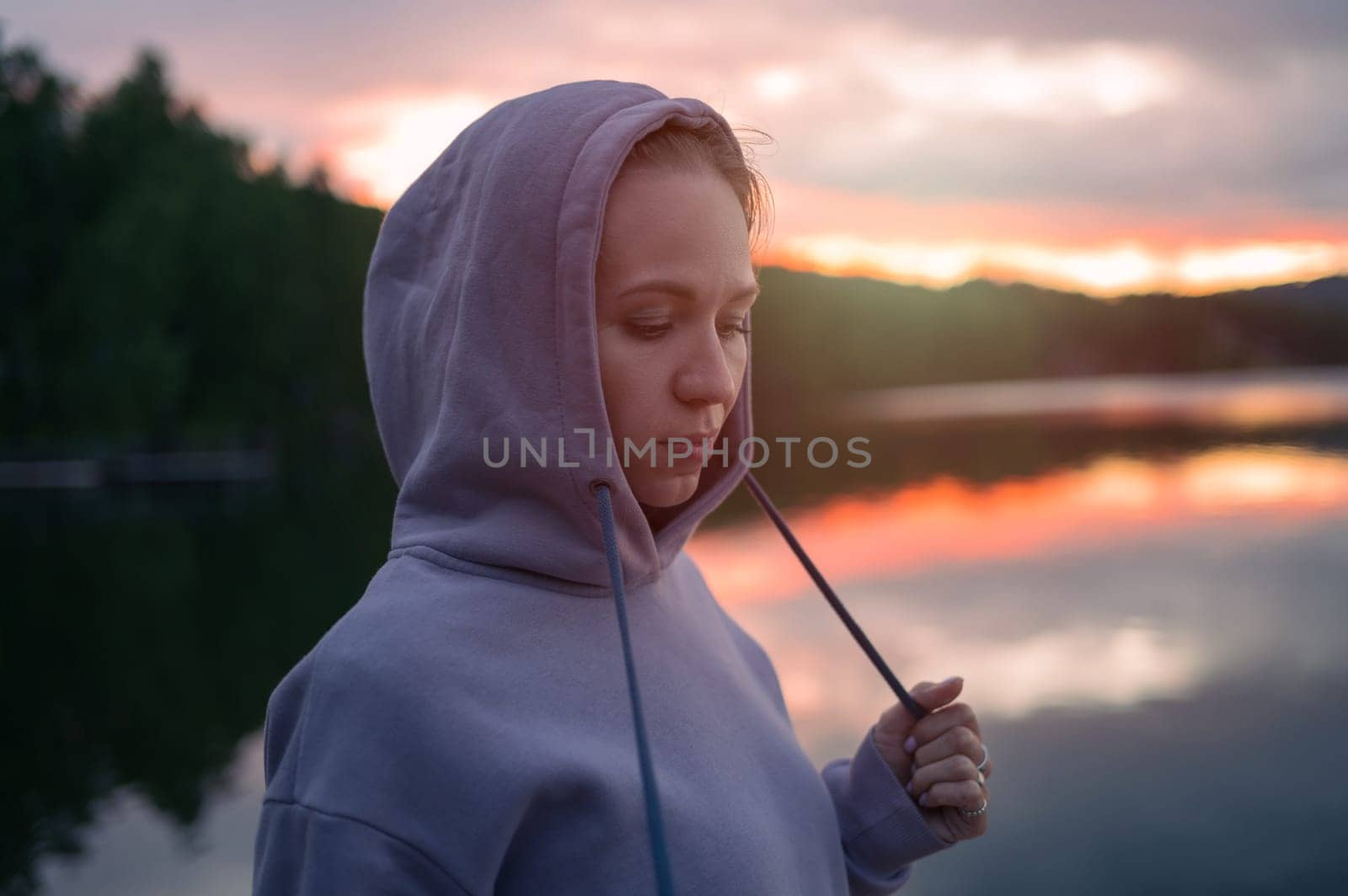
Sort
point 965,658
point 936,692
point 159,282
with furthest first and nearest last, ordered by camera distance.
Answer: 1. point 159,282
2. point 965,658
3. point 936,692

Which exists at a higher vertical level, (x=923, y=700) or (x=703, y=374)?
A: (x=703, y=374)

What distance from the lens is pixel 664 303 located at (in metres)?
1.19

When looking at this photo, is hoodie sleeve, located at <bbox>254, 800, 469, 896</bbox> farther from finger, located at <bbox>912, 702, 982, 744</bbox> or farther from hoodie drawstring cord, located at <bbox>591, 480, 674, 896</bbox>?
finger, located at <bbox>912, 702, 982, 744</bbox>

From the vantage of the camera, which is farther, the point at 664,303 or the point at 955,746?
the point at 955,746

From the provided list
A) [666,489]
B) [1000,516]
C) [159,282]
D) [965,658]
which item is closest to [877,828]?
[666,489]

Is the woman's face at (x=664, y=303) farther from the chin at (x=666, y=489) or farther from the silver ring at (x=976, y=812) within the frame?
the silver ring at (x=976, y=812)

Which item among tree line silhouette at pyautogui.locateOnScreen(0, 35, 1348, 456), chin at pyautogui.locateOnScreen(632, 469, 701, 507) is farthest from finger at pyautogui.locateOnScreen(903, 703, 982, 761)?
tree line silhouette at pyautogui.locateOnScreen(0, 35, 1348, 456)

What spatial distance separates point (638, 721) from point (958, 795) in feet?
2.07

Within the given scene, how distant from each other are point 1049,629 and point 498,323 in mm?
10076

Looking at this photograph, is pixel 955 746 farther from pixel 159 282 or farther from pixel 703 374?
pixel 159 282

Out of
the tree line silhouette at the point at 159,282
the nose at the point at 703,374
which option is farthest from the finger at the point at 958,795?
the tree line silhouette at the point at 159,282

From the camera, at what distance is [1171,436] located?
105ft

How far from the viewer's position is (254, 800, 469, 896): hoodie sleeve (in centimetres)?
96

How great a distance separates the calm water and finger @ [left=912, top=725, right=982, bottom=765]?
450 centimetres
